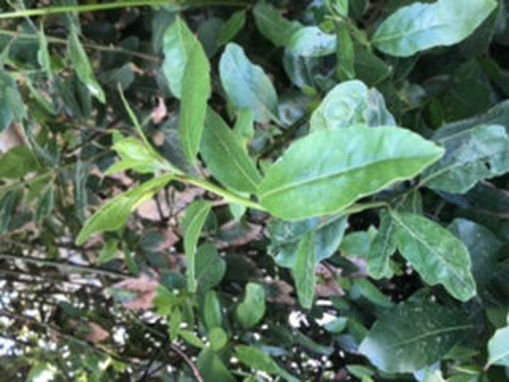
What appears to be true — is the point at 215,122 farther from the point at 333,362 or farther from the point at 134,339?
the point at 134,339

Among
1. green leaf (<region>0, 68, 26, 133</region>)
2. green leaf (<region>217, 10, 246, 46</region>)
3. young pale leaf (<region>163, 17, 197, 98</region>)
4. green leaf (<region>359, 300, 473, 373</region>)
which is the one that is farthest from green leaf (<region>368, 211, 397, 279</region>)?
green leaf (<region>0, 68, 26, 133</region>)

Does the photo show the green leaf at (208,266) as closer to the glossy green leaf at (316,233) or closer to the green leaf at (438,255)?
the glossy green leaf at (316,233)

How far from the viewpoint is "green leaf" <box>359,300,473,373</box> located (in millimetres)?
634

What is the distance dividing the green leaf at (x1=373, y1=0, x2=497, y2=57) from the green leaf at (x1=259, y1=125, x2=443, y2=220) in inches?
8.5

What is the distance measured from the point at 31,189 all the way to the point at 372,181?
655 mm

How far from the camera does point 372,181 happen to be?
379mm

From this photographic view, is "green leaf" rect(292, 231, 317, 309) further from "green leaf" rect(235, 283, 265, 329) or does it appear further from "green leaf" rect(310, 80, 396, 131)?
"green leaf" rect(235, 283, 265, 329)

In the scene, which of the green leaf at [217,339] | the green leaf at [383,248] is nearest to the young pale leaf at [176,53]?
the green leaf at [383,248]

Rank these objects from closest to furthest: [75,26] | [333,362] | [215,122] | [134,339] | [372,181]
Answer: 1. [372,181]
2. [215,122]
3. [75,26]
4. [333,362]
5. [134,339]

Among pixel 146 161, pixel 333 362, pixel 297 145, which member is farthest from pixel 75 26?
pixel 333 362

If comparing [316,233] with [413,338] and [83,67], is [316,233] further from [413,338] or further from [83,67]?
[83,67]

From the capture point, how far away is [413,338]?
643 mm

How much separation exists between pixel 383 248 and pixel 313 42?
205 mm

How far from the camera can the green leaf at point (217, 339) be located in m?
0.83
